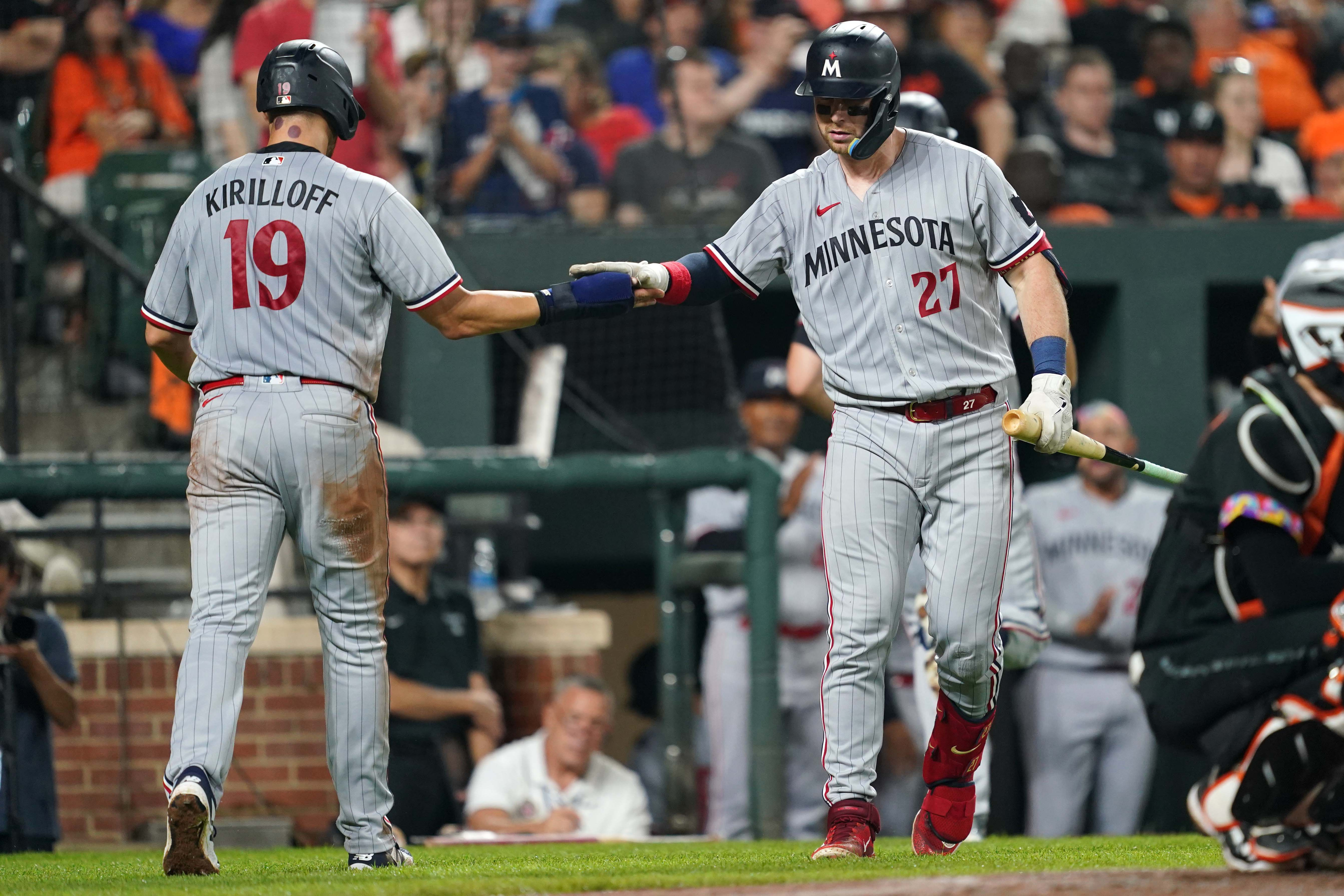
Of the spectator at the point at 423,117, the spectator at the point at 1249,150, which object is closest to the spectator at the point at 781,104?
the spectator at the point at 423,117

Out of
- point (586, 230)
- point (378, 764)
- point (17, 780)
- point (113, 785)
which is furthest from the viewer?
point (586, 230)

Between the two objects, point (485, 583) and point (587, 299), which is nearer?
point (587, 299)

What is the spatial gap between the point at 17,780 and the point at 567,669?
2386 millimetres

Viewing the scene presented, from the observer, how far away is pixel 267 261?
407cm

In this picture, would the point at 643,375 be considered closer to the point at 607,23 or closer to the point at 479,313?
the point at 607,23

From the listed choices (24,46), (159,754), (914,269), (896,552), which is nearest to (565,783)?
(159,754)

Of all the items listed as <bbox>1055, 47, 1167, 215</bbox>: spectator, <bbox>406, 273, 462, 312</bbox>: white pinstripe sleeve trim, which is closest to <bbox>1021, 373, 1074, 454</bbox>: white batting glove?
<bbox>406, 273, 462, 312</bbox>: white pinstripe sleeve trim

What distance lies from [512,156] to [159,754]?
356 cm

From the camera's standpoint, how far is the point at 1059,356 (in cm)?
414

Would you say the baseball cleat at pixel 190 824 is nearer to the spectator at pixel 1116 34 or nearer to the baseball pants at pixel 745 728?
the baseball pants at pixel 745 728

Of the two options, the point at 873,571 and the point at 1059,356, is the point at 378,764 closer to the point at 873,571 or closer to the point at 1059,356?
the point at 873,571

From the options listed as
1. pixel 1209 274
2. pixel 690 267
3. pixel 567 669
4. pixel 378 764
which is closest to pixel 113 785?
pixel 567 669

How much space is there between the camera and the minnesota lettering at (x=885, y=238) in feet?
13.8

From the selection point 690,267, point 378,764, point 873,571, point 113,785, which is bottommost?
point 113,785
